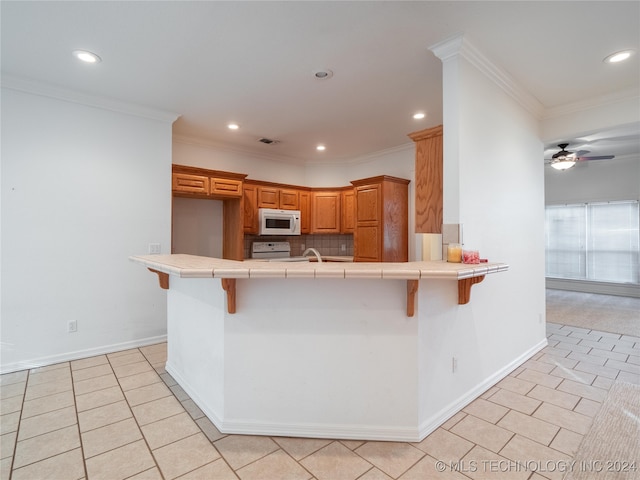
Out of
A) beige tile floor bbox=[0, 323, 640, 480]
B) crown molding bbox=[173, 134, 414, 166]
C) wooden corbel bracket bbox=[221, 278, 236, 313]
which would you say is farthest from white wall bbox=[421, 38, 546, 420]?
crown molding bbox=[173, 134, 414, 166]

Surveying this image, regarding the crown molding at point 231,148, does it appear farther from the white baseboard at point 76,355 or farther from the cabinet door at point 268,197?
the white baseboard at point 76,355

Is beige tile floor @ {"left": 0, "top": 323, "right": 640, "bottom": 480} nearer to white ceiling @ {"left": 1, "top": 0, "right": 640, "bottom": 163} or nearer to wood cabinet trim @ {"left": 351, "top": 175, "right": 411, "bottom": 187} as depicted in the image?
white ceiling @ {"left": 1, "top": 0, "right": 640, "bottom": 163}

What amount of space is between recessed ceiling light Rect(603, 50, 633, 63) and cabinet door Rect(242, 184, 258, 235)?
4.26 metres

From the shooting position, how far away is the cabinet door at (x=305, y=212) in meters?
5.71

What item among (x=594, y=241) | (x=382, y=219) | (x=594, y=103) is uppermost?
(x=594, y=103)

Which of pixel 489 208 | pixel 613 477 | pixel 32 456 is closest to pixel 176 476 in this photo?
pixel 32 456

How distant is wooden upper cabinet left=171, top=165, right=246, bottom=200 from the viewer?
4.11m

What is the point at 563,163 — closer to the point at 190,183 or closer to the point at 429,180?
the point at 429,180

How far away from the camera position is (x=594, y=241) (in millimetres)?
6996

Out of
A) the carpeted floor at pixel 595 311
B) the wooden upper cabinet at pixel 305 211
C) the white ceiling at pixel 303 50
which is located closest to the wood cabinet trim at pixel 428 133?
the white ceiling at pixel 303 50

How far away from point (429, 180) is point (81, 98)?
355 centimetres

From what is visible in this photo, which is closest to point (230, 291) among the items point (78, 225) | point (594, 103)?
point (78, 225)

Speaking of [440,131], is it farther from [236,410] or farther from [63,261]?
[63,261]

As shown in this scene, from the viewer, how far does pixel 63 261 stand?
10.3 ft
